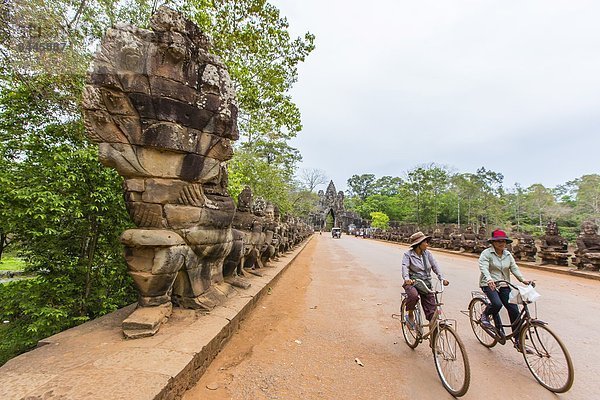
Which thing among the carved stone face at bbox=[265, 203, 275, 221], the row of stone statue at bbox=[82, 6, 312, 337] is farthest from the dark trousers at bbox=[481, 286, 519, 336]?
the carved stone face at bbox=[265, 203, 275, 221]

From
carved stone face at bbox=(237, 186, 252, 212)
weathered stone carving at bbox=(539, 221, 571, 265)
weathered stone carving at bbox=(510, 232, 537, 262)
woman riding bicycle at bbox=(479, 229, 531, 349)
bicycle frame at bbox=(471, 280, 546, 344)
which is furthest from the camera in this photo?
weathered stone carving at bbox=(510, 232, 537, 262)

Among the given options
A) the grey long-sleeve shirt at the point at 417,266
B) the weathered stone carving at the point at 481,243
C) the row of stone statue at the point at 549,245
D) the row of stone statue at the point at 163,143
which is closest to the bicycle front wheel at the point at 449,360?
the grey long-sleeve shirt at the point at 417,266

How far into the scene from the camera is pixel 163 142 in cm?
308

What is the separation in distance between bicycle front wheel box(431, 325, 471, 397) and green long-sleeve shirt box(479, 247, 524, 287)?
3.77 feet

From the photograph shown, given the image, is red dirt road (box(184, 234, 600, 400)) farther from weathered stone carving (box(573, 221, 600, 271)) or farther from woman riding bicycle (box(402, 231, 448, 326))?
weathered stone carving (box(573, 221, 600, 271))

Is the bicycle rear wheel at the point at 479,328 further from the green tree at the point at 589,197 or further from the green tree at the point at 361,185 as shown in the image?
the green tree at the point at 361,185

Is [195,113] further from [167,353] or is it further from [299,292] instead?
[299,292]

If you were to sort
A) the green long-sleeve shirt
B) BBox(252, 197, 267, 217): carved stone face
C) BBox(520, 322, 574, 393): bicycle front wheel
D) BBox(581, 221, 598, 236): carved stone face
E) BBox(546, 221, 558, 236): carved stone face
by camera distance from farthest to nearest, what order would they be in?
BBox(546, 221, 558, 236): carved stone face < BBox(581, 221, 598, 236): carved stone face < BBox(252, 197, 267, 217): carved stone face < the green long-sleeve shirt < BBox(520, 322, 574, 393): bicycle front wheel

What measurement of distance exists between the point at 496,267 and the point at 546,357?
40.0 inches

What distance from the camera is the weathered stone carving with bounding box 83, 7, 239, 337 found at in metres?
2.94

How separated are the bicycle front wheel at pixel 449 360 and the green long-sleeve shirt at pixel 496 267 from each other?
1148mm

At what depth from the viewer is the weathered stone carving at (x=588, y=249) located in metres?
9.27

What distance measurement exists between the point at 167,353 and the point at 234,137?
Result: 2472mm

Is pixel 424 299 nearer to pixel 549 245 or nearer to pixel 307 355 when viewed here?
pixel 307 355
